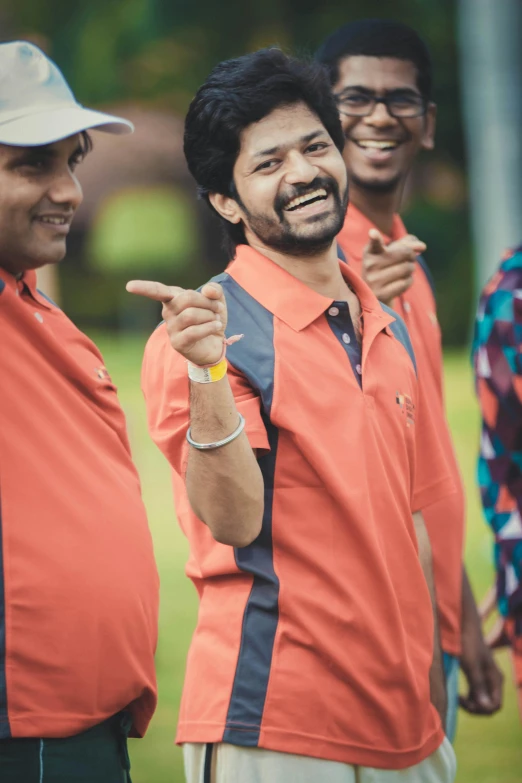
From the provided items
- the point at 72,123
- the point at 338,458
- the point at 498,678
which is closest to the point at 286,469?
the point at 338,458

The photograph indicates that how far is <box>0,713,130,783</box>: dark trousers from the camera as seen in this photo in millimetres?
2482

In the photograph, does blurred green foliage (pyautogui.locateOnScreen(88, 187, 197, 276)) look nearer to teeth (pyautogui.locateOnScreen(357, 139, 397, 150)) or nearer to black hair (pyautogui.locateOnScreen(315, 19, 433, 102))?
black hair (pyautogui.locateOnScreen(315, 19, 433, 102))

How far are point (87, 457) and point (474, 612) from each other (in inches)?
63.1

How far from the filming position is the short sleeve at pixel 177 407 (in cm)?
255

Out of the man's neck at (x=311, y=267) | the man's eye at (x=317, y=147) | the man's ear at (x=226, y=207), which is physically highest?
the man's eye at (x=317, y=147)

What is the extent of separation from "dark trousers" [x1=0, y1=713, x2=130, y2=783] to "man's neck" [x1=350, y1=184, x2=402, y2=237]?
72.4 inches

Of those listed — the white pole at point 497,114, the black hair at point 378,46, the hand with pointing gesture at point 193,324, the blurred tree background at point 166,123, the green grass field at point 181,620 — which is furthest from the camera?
the blurred tree background at point 166,123

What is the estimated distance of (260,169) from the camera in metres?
2.87

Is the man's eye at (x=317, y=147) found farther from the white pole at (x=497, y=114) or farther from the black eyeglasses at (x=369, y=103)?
the white pole at (x=497, y=114)

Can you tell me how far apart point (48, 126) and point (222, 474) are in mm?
931

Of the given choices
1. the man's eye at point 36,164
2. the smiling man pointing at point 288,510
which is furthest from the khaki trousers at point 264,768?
the man's eye at point 36,164

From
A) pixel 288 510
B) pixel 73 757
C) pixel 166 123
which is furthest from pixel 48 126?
pixel 166 123

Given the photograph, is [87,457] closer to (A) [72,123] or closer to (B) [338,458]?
(B) [338,458]

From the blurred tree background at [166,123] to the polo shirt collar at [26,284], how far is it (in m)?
16.1
